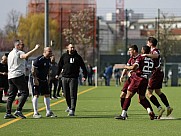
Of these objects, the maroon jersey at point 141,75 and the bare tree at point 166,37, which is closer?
the maroon jersey at point 141,75

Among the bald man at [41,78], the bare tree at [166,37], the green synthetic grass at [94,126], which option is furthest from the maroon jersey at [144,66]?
the bare tree at [166,37]

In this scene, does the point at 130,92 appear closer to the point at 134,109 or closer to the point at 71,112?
the point at 71,112

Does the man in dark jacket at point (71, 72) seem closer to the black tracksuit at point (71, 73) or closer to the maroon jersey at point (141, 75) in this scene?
the black tracksuit at point (71, 73)

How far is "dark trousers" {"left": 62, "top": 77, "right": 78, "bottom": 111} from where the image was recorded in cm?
1650

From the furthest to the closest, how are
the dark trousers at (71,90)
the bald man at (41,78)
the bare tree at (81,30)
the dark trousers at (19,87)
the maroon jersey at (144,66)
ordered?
the bare tree at (81,30), the dark trousers at (71,90), the bald man at (41,78), the dark trousers at (19,87), the maroon jersey at (144,66)

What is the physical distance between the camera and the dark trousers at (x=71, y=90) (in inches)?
650

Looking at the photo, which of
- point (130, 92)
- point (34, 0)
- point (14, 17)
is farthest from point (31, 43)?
point (130, 92)

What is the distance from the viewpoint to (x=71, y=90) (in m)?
16.5

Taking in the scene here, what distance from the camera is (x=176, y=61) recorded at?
54.7 m

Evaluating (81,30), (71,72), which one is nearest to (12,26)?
(81,30)

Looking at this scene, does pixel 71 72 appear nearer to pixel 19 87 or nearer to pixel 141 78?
pixel 19 87

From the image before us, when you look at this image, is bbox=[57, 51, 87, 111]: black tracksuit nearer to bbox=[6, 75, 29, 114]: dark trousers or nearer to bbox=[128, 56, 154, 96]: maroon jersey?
bbox=[6, 75, 29, 114]: dark trousers

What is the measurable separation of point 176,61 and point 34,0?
19768 mm

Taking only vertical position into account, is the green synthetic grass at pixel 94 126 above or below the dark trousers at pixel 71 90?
below
